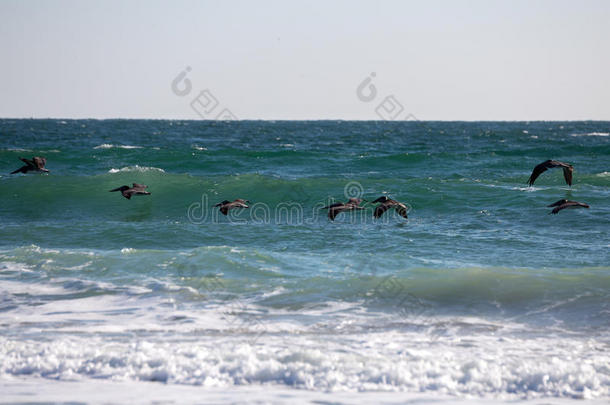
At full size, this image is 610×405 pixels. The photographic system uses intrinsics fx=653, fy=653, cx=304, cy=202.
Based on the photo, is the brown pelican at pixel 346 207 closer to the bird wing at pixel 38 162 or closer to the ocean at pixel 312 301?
the ocean at pixel 312 301

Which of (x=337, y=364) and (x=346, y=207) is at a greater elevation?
(x=346, y=207)

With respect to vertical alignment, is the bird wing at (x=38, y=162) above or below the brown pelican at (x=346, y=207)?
above

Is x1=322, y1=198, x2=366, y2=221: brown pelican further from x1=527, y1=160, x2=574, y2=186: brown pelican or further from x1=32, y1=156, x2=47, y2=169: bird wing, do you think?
x1=32, y1=156, x2=47, y2=169: bird wing

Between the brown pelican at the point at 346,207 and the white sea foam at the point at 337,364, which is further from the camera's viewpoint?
the brown pelican at the point at 346,207

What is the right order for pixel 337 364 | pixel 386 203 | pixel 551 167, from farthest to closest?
1. pixel 386 203
2. pixel 551 167
3. pixel 337 364

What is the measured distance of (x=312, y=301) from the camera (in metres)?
8.69

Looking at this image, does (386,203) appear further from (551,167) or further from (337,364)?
(337,364)

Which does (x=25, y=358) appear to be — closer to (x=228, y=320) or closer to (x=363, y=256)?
(x=228, y=320)

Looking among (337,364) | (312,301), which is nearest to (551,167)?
(312,301)

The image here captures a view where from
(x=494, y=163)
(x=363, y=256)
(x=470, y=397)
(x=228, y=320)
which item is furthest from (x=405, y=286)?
(x=494, y=163)

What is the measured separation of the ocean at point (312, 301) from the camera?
6.07m

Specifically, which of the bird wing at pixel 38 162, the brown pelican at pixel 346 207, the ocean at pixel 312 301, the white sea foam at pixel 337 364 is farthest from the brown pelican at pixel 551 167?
the bird wing at pixel 38 162

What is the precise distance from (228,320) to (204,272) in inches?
98.4

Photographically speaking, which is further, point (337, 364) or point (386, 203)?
point (386, 203)
